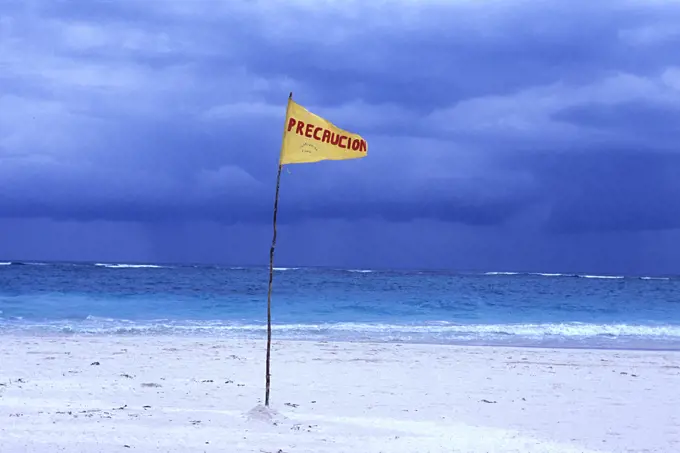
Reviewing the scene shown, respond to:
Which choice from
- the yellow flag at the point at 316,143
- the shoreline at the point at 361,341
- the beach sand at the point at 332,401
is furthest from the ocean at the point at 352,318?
the yellow flag at the point at 316,143

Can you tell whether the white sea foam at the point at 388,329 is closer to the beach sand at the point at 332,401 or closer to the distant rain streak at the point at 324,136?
the beach sand at the point at 332,401

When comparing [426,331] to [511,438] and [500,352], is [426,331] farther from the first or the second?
[511,438]

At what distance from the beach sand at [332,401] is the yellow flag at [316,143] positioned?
2.94 meters

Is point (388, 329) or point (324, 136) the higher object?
point (324, 136)

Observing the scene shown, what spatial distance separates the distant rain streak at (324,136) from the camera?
25.1ft

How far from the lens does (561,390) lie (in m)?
10.2

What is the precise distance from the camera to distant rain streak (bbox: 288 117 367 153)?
7656 millimetres

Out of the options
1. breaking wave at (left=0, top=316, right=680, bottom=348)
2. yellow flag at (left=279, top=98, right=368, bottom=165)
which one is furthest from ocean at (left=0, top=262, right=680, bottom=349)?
yellow flag at (left=279, top=98, right=368, bottom=165)

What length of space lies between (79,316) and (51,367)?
14275mm

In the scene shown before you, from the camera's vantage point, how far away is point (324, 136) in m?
7.68

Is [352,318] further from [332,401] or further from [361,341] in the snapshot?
[332,401]

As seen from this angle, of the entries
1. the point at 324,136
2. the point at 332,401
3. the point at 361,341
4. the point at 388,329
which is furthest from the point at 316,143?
the point at 388,329

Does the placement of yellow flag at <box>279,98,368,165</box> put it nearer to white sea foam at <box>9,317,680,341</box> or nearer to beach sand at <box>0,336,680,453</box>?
beach sand at <box>0,336,680,453</box>

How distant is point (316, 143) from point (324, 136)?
119 millimetres
